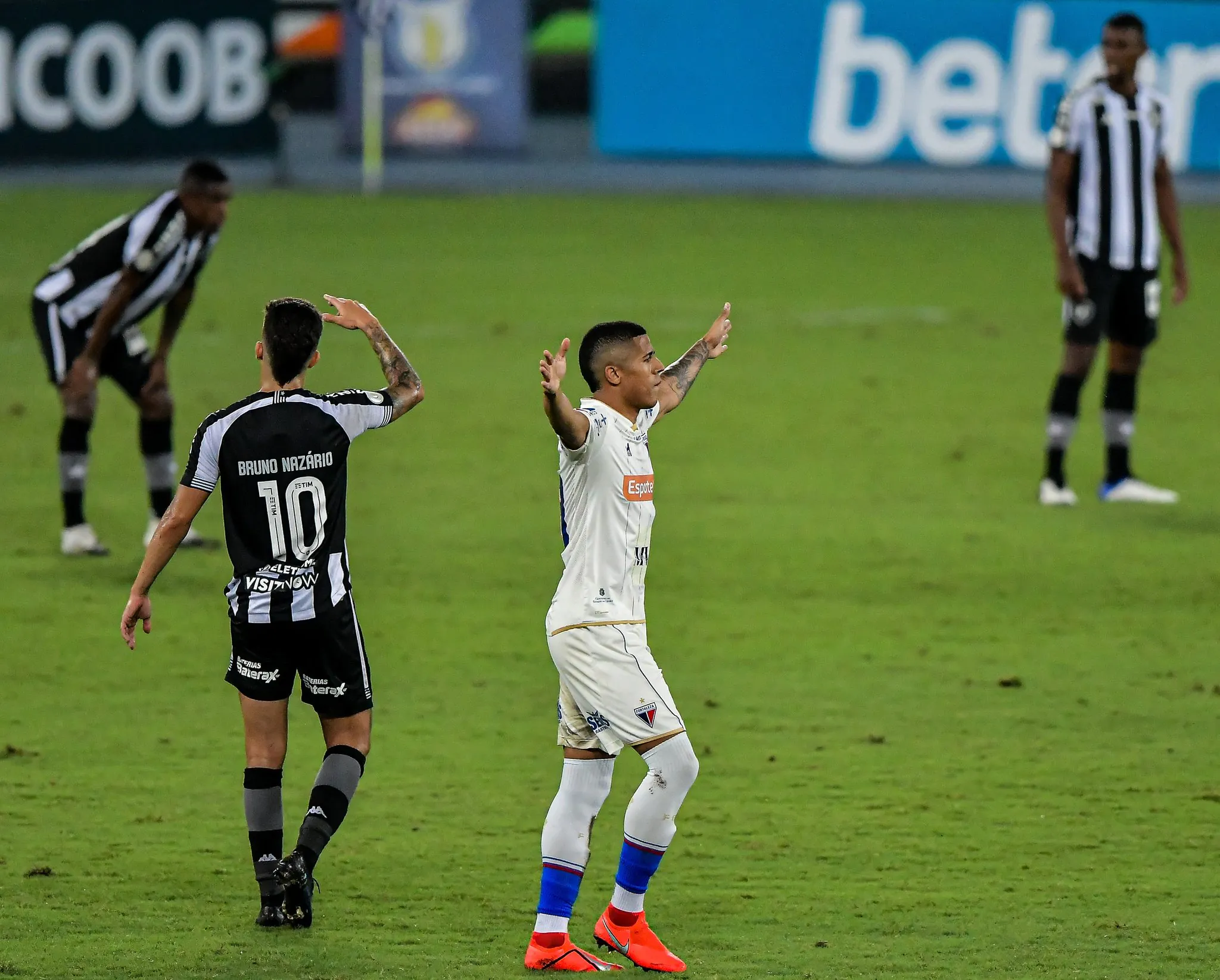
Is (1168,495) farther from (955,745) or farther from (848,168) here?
(848,168)

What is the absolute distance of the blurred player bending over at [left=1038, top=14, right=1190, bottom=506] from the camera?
11.0 m

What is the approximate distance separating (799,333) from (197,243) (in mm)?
7560

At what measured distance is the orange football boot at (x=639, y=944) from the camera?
515cm

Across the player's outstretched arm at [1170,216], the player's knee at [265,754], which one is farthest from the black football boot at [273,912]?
the player's outstretched arm at [1170,216]

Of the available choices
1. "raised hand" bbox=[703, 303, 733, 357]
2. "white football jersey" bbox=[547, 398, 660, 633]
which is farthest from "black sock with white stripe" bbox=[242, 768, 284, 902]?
"raised hand" bbox=[703, 303, 733, 357]

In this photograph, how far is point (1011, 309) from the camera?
17.8 m

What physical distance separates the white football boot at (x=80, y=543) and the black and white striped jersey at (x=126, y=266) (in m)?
0.97

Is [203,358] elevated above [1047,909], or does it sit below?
below

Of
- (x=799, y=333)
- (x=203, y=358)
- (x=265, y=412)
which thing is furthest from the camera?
(x=799, y=333)

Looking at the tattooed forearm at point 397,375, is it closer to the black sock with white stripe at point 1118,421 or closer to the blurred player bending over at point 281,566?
the blurred player bending over at point 281,566

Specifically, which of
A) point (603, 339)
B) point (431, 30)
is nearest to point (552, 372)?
point (603, 339)

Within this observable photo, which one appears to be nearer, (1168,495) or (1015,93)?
(1168,495)

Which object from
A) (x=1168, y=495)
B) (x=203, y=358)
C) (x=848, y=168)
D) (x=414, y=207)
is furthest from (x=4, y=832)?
(x=848, y=168)

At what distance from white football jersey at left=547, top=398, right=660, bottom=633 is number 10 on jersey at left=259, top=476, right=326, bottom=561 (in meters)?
0.65
